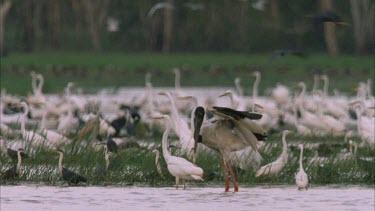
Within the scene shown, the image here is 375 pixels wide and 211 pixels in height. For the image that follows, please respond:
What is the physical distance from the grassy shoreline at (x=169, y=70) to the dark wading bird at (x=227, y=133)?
19025 millimetres

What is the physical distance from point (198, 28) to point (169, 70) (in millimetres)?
18098

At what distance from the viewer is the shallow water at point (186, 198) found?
1191 centimetres

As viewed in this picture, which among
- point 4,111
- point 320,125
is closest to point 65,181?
point 320,125

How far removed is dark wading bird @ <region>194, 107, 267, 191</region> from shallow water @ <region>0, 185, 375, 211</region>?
0.43 m

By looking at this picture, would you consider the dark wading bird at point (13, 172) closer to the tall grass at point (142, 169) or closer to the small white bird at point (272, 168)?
the tall grass at point (142, 169)

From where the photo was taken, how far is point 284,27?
6038cm

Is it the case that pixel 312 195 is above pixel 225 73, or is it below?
below

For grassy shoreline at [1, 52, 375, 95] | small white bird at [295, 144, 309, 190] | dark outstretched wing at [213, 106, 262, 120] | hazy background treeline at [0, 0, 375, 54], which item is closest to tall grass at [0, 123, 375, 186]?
small white bird at [295, 144, 309, 190]

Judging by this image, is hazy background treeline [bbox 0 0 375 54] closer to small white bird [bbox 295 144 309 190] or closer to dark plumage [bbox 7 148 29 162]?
dark plumage [bbox 7 148 29 162]

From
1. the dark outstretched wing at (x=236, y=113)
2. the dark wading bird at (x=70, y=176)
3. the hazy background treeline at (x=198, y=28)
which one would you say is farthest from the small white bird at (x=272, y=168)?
the hazy background treeline at (x=198, y=28)

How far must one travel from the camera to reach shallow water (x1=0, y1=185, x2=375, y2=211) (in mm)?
11906

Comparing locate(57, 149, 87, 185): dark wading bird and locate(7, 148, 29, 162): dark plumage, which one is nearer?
locate(57, 149, 87, 185): dark wading bird

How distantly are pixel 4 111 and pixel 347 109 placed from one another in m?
5.89

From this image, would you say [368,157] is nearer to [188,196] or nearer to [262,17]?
[188,196]
